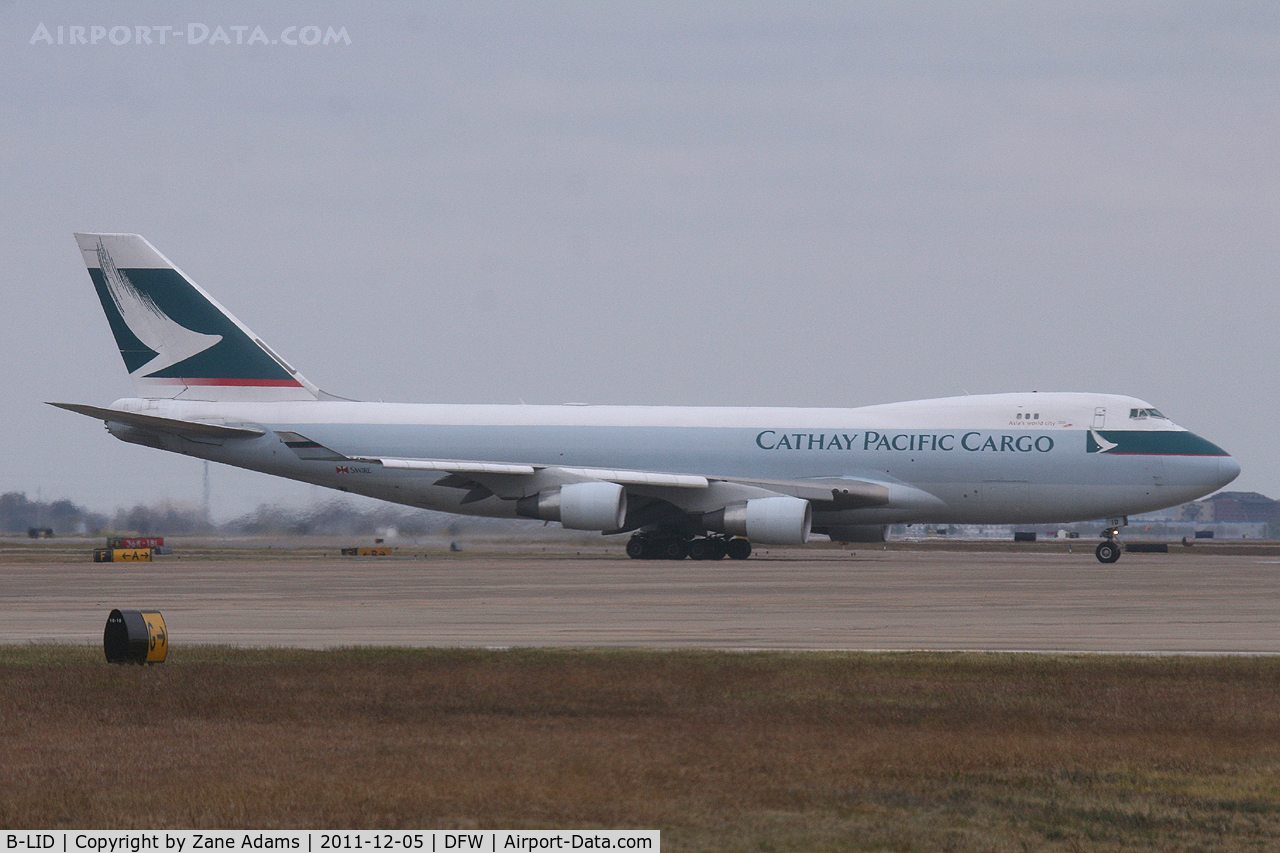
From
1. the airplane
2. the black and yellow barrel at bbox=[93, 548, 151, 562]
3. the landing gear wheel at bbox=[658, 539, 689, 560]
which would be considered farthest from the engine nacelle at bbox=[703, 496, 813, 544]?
the black and yellow barrel at bbox=[93, 548, 151, 562]

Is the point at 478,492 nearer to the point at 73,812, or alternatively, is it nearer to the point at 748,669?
the point at 748,669

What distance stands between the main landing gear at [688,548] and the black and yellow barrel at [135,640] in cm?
3258

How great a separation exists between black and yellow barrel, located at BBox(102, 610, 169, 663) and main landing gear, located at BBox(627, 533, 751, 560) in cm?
3258

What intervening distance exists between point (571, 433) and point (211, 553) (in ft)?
53.1

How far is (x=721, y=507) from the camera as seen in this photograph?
4512cm

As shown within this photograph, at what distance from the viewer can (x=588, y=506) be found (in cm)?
4388

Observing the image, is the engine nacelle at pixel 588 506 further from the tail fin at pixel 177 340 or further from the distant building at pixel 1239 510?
the distant building at pixel 1239 510

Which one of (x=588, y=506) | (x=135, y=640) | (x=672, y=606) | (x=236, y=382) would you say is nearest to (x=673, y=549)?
(x=588, y=506)

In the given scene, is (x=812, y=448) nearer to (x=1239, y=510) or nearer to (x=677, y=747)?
(x=677, y=747)

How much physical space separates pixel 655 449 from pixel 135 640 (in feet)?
108

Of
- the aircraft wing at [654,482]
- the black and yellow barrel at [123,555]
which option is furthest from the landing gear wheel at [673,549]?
the black and yellow barrel at [123,555]

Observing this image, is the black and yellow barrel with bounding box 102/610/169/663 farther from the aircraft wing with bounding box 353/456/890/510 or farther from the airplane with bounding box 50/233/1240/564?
the aircraft wing with bounding box 353/456/890/510

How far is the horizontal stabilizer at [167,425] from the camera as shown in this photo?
46.4 metres

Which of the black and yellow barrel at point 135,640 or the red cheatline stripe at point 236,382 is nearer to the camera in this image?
the black and yellow barrel at point 135,640
